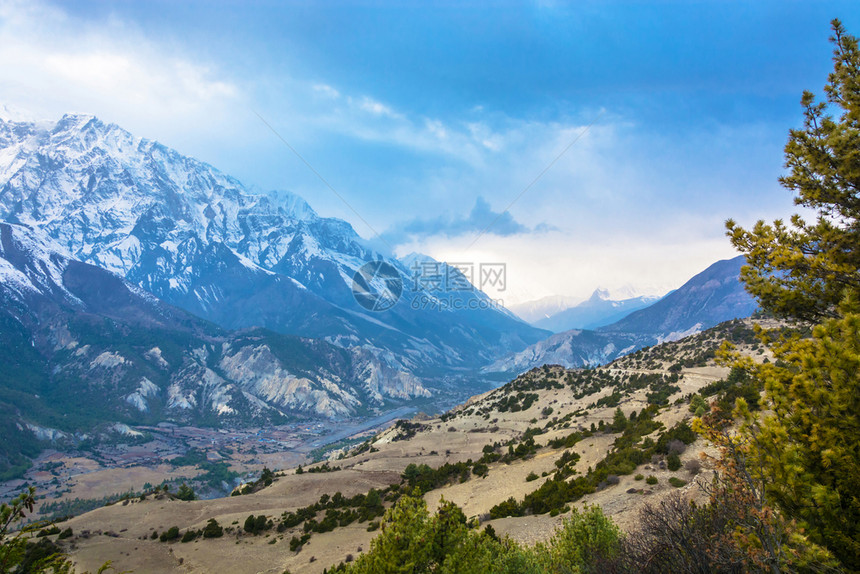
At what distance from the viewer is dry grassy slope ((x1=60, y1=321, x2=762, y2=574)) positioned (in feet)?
63.9

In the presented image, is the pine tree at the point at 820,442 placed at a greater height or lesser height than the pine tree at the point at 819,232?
lesser

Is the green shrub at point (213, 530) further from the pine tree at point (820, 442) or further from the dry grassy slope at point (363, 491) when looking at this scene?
the pine tree at point (820, 442)

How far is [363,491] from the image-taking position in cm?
3472

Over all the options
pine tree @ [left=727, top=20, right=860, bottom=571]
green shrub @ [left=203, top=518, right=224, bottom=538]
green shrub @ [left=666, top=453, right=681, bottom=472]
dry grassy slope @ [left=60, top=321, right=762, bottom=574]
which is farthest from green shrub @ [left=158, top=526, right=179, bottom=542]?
pine tree @ [left=727, top=20, right=860, bottom=571]

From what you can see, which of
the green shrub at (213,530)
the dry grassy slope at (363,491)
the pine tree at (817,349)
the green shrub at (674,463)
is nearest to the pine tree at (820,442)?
the pine tree at (817,349)

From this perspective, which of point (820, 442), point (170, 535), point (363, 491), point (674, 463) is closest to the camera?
point (820, 442)

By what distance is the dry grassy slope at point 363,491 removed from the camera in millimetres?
19484

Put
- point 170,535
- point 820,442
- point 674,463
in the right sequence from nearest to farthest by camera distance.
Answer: point 820,442, point 674,463, point 170,535

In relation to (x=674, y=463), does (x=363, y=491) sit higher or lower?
lower

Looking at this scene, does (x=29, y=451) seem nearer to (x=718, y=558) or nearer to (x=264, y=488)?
(x=264, y=488)

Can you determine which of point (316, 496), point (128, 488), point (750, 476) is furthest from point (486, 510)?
point (128, 488)

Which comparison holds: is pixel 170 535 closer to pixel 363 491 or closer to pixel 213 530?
pixel 213 530

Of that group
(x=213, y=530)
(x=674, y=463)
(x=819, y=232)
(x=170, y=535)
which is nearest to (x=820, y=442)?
(x=819, y=232)

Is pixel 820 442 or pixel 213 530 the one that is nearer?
pixel 820 442
